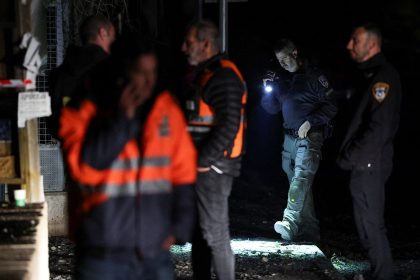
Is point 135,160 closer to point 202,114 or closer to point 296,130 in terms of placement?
point 202,114

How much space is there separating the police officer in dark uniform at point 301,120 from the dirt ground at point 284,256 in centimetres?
52

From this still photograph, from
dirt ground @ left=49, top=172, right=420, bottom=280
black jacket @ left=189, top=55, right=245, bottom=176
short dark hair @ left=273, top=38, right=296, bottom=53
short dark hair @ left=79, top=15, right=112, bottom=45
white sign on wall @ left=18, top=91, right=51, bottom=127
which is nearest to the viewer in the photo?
black jacket @ left=189, top=55, right=245, bottom=176

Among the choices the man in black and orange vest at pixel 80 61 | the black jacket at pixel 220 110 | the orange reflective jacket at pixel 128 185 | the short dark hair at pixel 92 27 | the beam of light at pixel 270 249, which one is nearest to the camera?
the orange reflective jacket at pixel 128 185

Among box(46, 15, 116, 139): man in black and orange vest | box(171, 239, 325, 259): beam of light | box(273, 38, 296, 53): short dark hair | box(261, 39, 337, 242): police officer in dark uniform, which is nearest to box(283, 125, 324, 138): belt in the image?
box(261, 39, 337, 242): police officer in dark uniform

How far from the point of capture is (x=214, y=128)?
4867mm

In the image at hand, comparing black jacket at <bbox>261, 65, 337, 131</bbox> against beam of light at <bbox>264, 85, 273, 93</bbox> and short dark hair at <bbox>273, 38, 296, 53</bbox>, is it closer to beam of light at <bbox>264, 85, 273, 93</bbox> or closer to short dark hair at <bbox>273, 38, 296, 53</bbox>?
beam of light at <bbox>264, 85, 273, 93</bbox>

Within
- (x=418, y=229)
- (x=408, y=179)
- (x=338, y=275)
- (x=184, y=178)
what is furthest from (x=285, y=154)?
(x=408, y=179)

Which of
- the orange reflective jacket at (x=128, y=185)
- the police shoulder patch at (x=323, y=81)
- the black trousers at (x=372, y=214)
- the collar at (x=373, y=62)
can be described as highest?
the collar at (x=373, y=62)

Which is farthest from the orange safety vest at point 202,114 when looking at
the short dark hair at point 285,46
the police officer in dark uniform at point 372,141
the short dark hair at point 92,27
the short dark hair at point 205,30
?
the short dark hair at point 285,46

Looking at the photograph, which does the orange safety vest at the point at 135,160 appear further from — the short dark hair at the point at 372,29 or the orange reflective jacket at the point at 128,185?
the short dark hair at the point at 372,29

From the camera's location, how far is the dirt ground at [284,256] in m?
6.15

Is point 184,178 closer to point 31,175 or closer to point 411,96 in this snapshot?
point 31,175

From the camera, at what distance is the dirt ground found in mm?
6148

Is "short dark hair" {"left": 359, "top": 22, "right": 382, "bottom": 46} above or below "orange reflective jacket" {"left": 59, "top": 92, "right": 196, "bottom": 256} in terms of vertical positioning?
above
